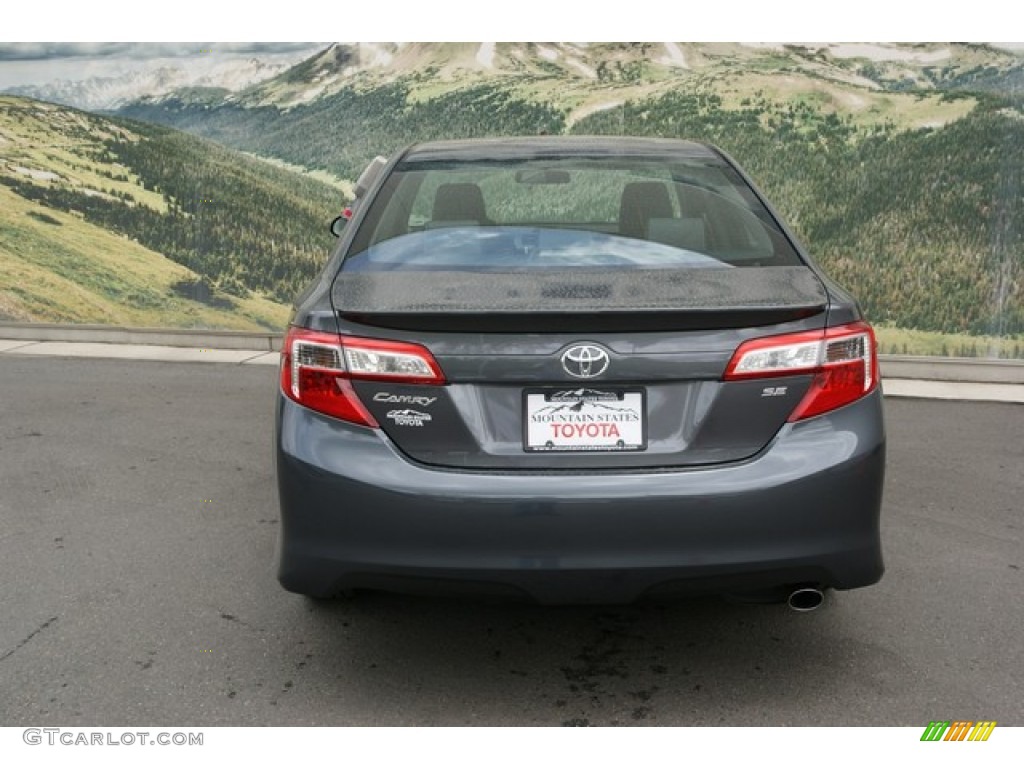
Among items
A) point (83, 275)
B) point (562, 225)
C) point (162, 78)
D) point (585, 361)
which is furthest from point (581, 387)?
point (162, 78)

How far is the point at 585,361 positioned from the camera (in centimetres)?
281

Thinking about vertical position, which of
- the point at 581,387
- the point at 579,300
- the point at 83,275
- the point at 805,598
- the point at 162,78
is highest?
the point at 162,78

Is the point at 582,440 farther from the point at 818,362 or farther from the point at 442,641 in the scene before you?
the point at 442,641

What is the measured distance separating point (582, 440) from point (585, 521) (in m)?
0.21

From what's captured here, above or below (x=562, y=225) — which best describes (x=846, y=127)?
below

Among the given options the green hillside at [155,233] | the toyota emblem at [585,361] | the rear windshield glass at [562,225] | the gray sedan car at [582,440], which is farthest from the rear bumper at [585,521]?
the green hillside at [155,233]

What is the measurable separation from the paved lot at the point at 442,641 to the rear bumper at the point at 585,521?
47 cm

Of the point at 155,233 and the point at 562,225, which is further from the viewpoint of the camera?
the point at 155,233

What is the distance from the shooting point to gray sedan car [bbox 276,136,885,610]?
2807mm

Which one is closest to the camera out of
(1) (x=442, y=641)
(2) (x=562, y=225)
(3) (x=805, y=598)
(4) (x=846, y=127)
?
(3) (x=805, y=598)

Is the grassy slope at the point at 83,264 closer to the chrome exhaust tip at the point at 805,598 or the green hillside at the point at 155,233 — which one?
the green hillside at the point at 155,233

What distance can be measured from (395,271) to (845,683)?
6.08ft

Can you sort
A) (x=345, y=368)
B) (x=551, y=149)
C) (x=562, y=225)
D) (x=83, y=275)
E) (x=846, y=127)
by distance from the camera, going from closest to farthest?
(x=345, y=368)
(x=562, y=225)
(x=551, y=149)
(x=846, y=127)
(x=83, y=275)

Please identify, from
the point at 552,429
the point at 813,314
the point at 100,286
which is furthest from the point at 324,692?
the point at 100,286
